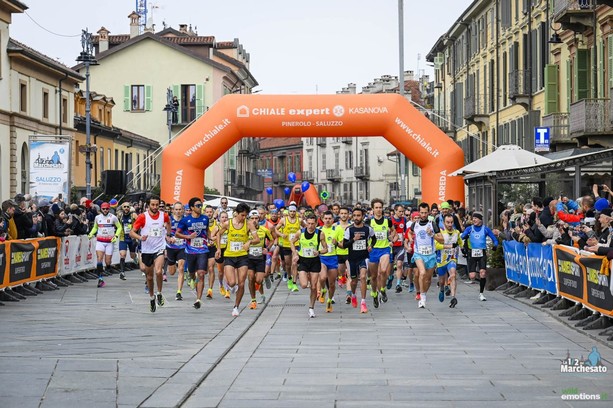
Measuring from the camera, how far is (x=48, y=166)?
32625 millimetres

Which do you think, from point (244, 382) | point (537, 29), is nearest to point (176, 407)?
point (244, 382)

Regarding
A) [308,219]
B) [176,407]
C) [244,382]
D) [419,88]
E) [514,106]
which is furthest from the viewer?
[419,88]

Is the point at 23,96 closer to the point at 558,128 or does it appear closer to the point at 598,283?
the point at 558,128

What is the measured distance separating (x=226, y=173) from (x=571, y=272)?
202ft

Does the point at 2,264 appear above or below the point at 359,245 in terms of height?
below

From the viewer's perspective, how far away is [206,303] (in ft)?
68.5

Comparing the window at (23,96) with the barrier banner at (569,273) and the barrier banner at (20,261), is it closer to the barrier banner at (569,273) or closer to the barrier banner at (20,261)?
the barrier banner at (20,261)

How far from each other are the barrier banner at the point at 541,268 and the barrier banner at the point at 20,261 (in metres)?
8.82

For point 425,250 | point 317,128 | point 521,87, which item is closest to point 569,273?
point 425,250

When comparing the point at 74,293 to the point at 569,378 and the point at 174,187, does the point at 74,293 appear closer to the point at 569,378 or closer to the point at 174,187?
the point at 174,187

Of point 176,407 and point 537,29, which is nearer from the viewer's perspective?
point 176,407

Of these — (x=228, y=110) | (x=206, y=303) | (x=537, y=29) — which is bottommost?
(x=206, y=303)

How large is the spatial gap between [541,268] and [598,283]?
4747mm

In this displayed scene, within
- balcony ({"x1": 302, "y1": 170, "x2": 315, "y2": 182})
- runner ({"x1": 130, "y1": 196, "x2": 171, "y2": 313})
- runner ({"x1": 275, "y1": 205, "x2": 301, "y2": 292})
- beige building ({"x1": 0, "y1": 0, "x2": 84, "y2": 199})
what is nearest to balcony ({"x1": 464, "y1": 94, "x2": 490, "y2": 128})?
beige building ({"x1": 0, "y1": 0, "x2": 84, "y2": 199})
